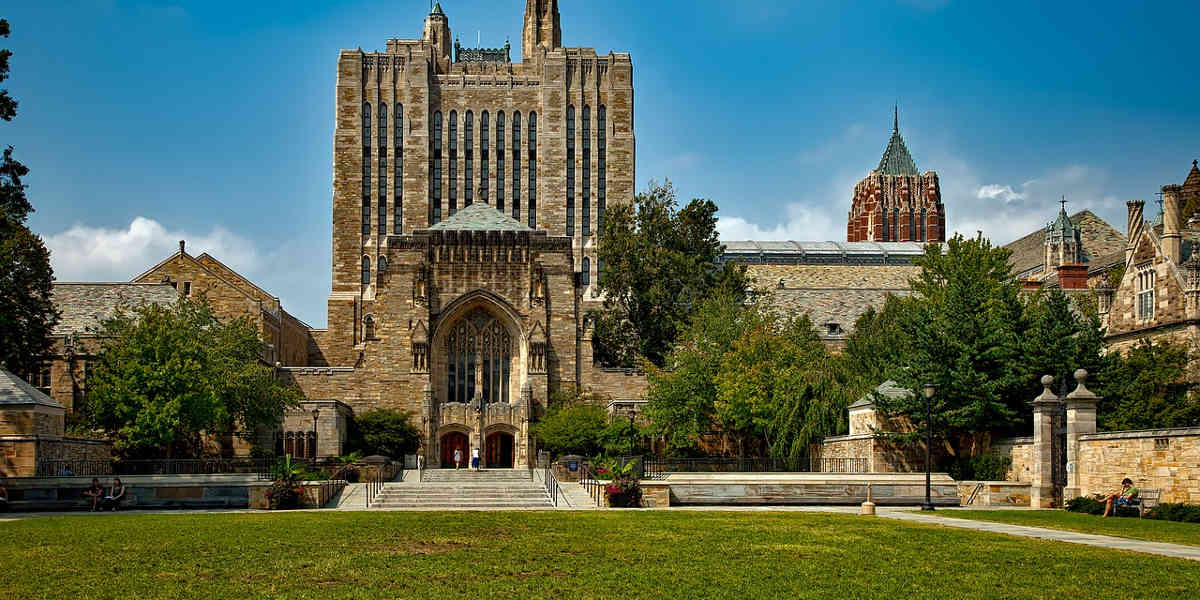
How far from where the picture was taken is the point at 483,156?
87.4 meters

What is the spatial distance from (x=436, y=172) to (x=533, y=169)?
6472 mm

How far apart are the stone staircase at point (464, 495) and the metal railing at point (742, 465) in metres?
5.98

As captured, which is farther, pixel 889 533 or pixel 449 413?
pixel 449 413

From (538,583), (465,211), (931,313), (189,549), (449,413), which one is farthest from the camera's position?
(465,211)

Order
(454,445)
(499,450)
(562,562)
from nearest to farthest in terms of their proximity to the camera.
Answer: (562,562)
(454,445)
(499,450)

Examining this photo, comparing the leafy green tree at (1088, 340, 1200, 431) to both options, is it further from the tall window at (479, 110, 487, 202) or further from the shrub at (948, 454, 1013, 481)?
the tall window at (479, 110, 487, 202)

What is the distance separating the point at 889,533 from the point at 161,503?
20.0 meters

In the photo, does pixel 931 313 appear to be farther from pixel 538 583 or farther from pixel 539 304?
pixel 538 583

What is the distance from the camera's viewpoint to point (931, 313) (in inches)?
1615

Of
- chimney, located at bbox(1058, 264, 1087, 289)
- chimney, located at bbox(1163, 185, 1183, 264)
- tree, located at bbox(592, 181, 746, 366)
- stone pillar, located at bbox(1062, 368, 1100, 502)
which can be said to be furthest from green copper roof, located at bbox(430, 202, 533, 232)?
chimney, located at bbox(1058, 264, 1087, 289)

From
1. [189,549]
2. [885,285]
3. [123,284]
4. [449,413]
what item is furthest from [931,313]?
[885,285]

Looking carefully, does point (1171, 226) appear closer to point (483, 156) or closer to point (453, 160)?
point (483, 156)

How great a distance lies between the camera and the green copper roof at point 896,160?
5881 inches

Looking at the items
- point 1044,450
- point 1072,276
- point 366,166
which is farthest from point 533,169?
point 1044,450
